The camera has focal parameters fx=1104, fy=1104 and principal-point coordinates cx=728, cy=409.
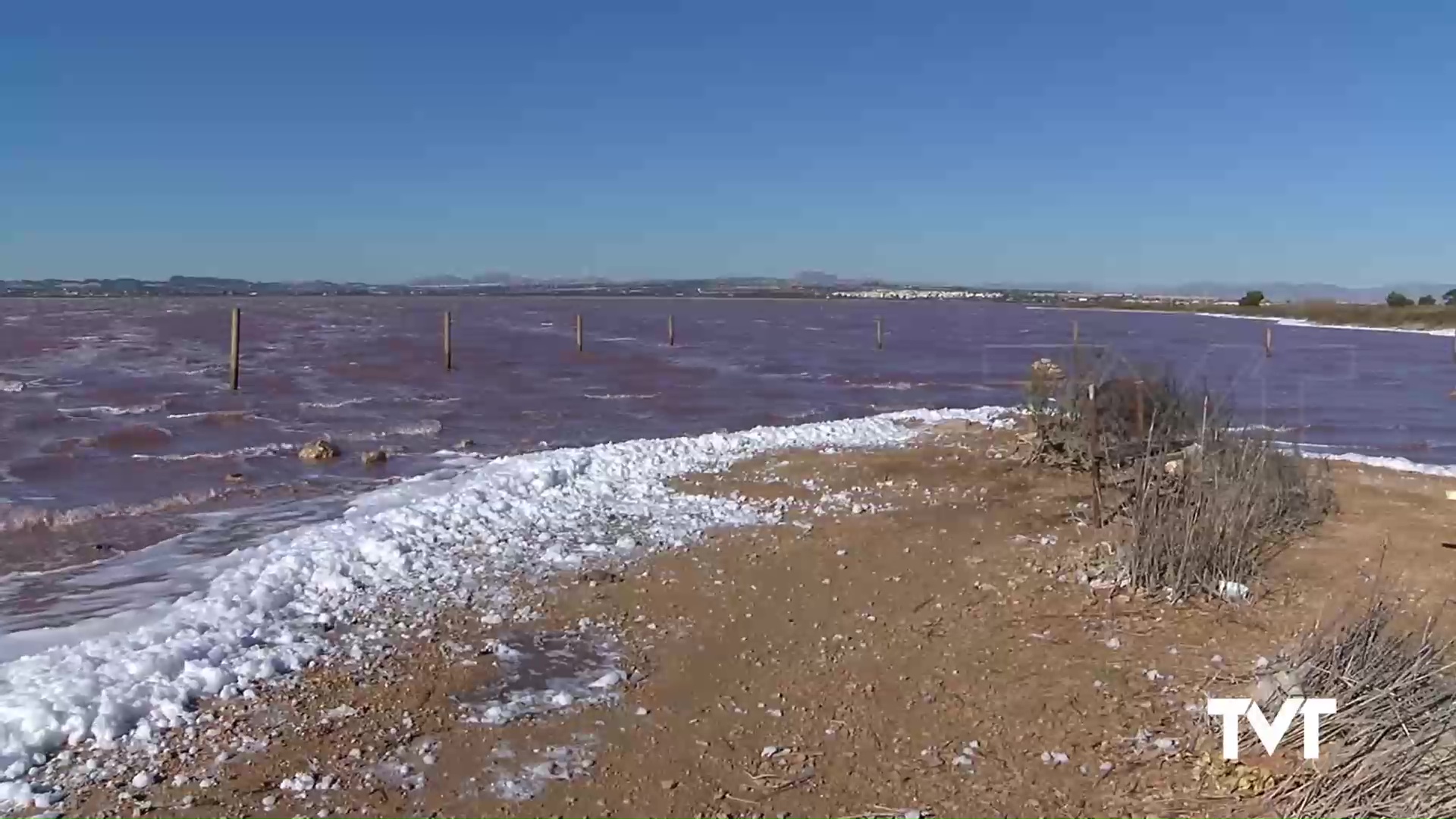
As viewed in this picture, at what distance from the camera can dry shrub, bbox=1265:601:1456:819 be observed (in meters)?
3.81

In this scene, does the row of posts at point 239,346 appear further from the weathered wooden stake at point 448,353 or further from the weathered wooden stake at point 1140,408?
the weathered wooden stake at point 1140,408

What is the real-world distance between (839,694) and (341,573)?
4067mm

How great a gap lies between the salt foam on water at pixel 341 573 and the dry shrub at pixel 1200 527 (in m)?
3.70

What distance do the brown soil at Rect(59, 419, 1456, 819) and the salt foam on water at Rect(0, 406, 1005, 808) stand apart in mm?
428

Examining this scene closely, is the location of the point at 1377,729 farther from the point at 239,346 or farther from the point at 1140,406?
the point at 239,346

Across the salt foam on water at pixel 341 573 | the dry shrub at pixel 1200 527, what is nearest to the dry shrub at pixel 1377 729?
the dry shrub at pixel 1200 527

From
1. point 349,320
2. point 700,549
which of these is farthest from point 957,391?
point 349,320

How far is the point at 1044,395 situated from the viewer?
44.6 feet

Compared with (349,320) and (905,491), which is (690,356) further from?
(349,320)

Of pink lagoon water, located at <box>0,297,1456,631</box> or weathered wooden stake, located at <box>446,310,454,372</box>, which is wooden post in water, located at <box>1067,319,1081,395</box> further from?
weathered wooden stake, located at <box>446,310,454,372</box>

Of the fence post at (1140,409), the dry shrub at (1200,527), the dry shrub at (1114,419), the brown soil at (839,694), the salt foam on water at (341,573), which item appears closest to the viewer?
the brown soil at (839,694)

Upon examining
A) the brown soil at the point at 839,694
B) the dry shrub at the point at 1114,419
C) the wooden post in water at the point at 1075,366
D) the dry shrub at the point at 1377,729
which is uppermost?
the wooden post in water at the point at 1075,366

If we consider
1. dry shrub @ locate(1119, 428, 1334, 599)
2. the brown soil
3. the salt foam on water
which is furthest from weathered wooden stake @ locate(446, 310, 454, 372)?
dry shrub @ locate(1119, 428, 1334, 599)

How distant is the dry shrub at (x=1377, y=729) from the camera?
3.81 metres
